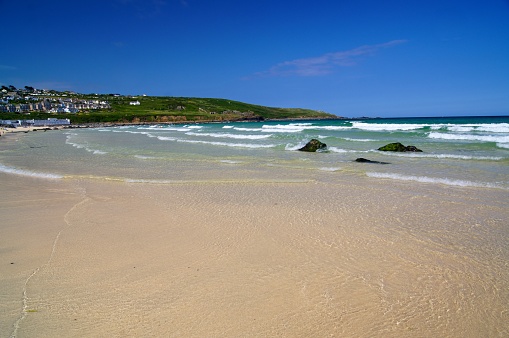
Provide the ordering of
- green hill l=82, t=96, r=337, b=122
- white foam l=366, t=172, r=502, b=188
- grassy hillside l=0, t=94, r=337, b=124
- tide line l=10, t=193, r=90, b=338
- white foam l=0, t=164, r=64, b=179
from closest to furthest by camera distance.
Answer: tide line l=10, t=193, r=90, b=338 < white foam l=366, t=172, r=502, b=188 < white foam l=0, t=164, r=64, b=179 < grassy hillside l=0, t=94, r=337, b=124 < green hill l=82, t=96, r=337, b=122

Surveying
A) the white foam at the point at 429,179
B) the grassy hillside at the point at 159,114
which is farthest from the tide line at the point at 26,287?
the grassy hillside at the point at 159,114

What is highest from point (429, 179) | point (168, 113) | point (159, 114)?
point (168, 113)

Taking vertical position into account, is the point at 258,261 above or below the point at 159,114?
below

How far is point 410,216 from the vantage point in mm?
6523

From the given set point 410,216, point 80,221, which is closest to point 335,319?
point 410,216

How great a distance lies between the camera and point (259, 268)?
4.40 meters

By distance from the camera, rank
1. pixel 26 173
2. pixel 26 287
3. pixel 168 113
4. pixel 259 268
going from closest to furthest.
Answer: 1. pixel 26 287
2. pixel 259 268
3. pixel 26 173
4. pixel 168 113

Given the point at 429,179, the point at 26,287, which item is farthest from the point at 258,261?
the point at 429,179

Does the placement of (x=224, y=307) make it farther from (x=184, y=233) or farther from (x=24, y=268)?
(x=24, y=268)

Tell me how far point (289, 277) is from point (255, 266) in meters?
0.52

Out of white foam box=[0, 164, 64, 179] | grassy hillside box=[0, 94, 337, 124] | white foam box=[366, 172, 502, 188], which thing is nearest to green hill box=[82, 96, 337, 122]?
grassy hillside box=[0, 94, 337, 124]

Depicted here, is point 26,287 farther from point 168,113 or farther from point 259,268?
point 168,113

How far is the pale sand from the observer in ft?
10.7

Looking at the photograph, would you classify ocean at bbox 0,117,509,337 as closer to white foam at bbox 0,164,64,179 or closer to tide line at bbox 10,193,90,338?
tide line at bbox 10,193,90,338
